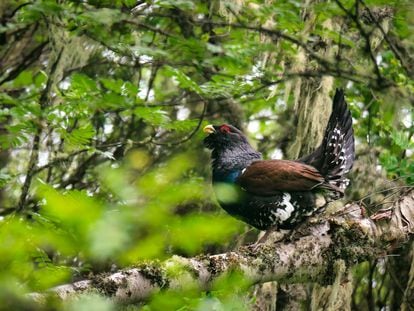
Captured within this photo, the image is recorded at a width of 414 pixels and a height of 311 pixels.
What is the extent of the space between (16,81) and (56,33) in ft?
3.42

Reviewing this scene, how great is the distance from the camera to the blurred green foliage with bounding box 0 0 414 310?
99 centimetres

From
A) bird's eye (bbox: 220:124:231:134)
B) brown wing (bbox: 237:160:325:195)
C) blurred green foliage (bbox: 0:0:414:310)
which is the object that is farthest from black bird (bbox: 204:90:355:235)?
blurred green foliage (bbox: 0:0:414:310)

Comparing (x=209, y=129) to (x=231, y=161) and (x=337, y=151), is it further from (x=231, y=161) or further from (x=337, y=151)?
(x=337, y=151)

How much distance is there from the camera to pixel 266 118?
22.7ft

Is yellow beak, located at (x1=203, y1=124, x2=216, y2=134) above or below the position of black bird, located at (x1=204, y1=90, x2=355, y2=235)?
above

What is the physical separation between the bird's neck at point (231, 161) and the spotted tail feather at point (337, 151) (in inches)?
16.1

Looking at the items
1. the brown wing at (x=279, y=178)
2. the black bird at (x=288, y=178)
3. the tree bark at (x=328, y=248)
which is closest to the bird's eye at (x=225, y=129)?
the black bird at (x=288, y=178)

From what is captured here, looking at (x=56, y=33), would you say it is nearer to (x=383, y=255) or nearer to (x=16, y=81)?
(x=16, y=81)

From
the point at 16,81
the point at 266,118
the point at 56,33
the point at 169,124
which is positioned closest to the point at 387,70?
the point at 266,118

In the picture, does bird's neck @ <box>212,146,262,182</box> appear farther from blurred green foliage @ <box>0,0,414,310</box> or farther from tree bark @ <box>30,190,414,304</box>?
tree bark @ <box>30,190,414,304</box>

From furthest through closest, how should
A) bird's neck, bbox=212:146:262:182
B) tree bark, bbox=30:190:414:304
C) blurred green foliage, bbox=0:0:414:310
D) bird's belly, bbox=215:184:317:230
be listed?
bird's neck, bbox=212:146:262:182, bird's belly, bbox=215:184:317:230, tree bark, bbox=30:190:414:304, blurred green foliage, bbox=0:0:414:310

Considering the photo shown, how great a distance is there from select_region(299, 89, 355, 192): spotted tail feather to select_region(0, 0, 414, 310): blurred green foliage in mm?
261

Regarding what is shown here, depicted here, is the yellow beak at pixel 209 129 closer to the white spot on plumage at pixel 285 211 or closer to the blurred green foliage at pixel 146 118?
the blurred green foliage at pixel 146 118

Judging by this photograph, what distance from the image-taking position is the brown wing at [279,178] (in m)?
4.24
